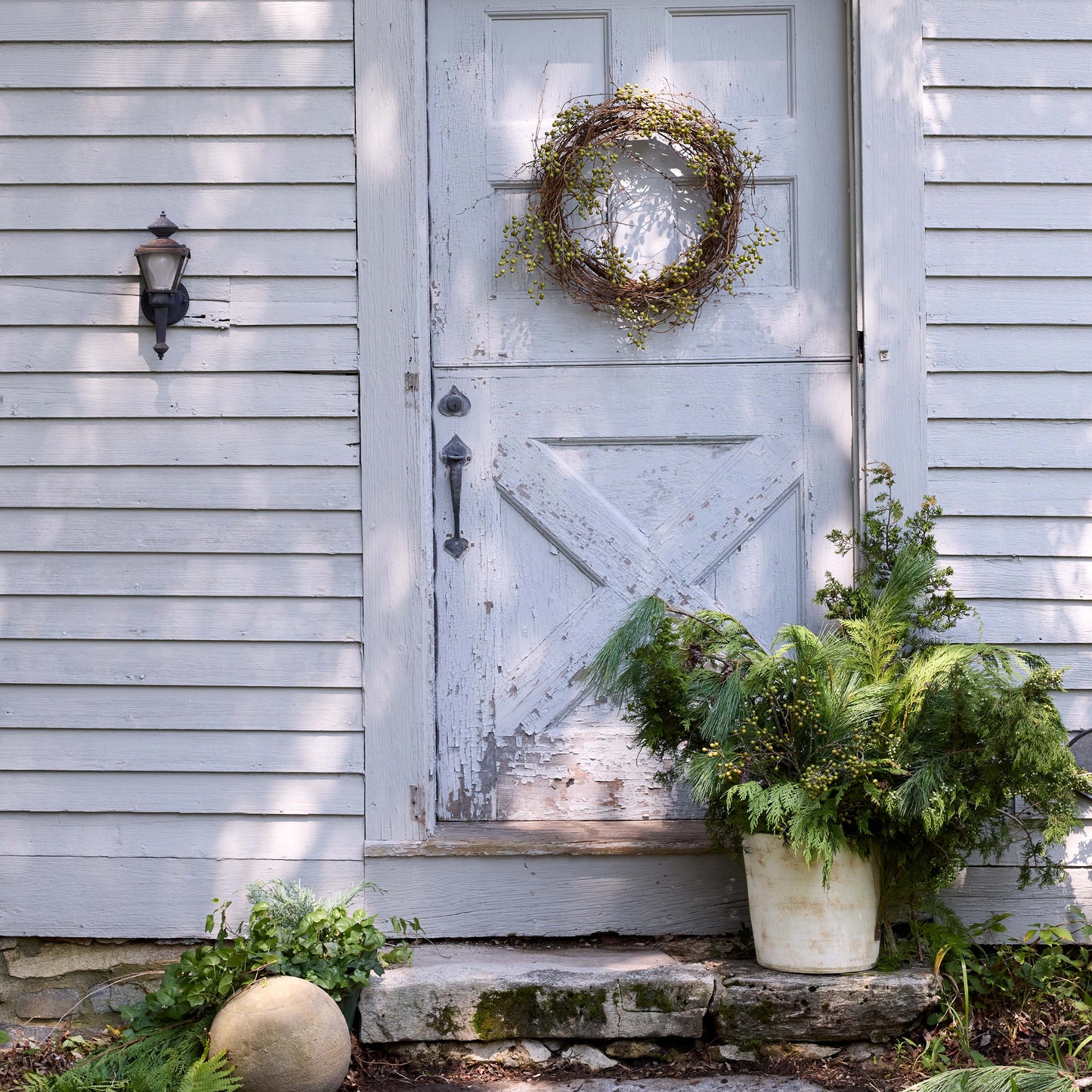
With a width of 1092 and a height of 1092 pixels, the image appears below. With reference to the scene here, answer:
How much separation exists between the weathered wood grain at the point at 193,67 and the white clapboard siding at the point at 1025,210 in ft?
5.70

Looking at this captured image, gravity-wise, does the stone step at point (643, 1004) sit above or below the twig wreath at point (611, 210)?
below

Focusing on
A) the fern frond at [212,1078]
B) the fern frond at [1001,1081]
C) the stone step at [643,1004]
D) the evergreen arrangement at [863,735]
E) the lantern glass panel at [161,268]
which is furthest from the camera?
the lantern glass panel at [161,268]

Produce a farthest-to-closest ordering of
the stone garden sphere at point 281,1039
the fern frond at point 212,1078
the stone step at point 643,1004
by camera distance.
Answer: the stone step at point 643,1004, the stone garden sphere at point 281,1039, the fern frond at point 212,1078

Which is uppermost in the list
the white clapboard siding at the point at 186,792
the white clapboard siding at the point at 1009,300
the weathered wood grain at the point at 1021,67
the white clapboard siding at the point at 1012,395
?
the weathered wood grain at the point at 1021,67

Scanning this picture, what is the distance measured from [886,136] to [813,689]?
1.62 m

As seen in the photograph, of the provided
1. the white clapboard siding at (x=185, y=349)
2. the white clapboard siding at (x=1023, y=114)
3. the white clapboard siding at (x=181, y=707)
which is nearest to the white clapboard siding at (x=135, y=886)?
the white clapboard siding at (x=181, y=707)

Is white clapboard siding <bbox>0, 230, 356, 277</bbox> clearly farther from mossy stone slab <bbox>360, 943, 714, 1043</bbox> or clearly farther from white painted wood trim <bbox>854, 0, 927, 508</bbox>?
mossy stone slab <bbox>360, 943, 714, 1043</bbox>

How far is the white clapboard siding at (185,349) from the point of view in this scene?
10.7ft

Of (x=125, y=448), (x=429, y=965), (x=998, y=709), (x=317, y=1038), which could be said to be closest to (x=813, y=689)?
(x=998, y=709)

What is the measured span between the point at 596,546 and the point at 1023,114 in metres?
1.73

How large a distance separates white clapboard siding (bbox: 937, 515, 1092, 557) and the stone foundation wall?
2487 millimetres

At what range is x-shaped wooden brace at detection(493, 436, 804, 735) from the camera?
3.38 meters

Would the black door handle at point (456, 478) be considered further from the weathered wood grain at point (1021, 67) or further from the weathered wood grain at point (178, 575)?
the weathered wood grain at point (1021, 67)

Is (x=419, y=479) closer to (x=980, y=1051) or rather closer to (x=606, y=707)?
(x=606, y=707)
